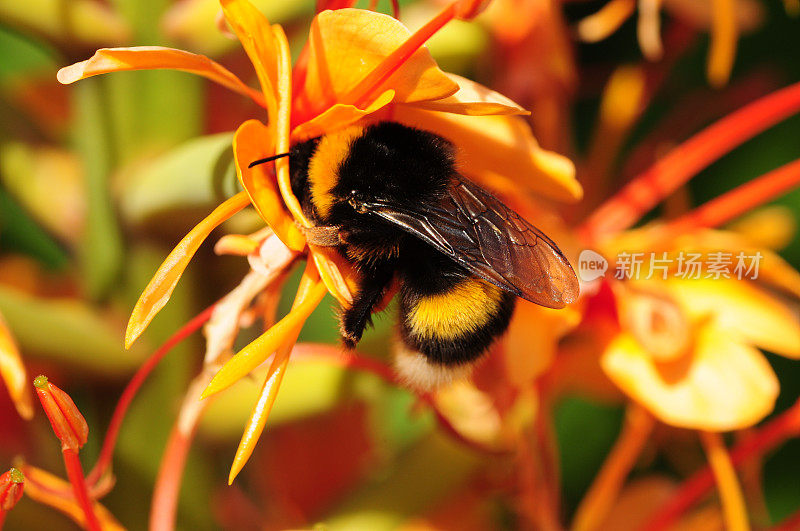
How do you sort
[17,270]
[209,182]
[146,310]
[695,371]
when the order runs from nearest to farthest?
[146,310], [209,182], [695,371], [17,270]

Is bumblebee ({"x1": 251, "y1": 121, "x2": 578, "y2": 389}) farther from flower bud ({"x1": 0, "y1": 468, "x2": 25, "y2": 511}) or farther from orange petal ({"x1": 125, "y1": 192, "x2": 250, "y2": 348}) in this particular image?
flower bud ({"x1": 0, "y1": 468, "x2": 25, "y2": 511})

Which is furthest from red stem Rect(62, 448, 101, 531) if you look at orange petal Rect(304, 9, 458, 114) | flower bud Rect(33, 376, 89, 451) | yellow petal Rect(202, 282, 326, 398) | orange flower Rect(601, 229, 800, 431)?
orange flower Rect(601, 229, 800, 431)

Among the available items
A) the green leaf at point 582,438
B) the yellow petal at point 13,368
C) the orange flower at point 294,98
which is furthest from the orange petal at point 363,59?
the green leaf at point 582,438

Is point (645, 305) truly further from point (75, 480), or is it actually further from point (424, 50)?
point (75, 480)

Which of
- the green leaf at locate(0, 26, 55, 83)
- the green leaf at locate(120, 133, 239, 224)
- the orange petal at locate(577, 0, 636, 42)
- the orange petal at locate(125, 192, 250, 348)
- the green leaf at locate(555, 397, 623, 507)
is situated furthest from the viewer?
the green leaf at locate(555, 397, 623, 507)

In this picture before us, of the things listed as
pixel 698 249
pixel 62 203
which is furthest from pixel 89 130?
pixel 698 249

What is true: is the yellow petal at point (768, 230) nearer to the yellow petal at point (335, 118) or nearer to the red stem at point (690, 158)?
the red stem at point (690, 158)
